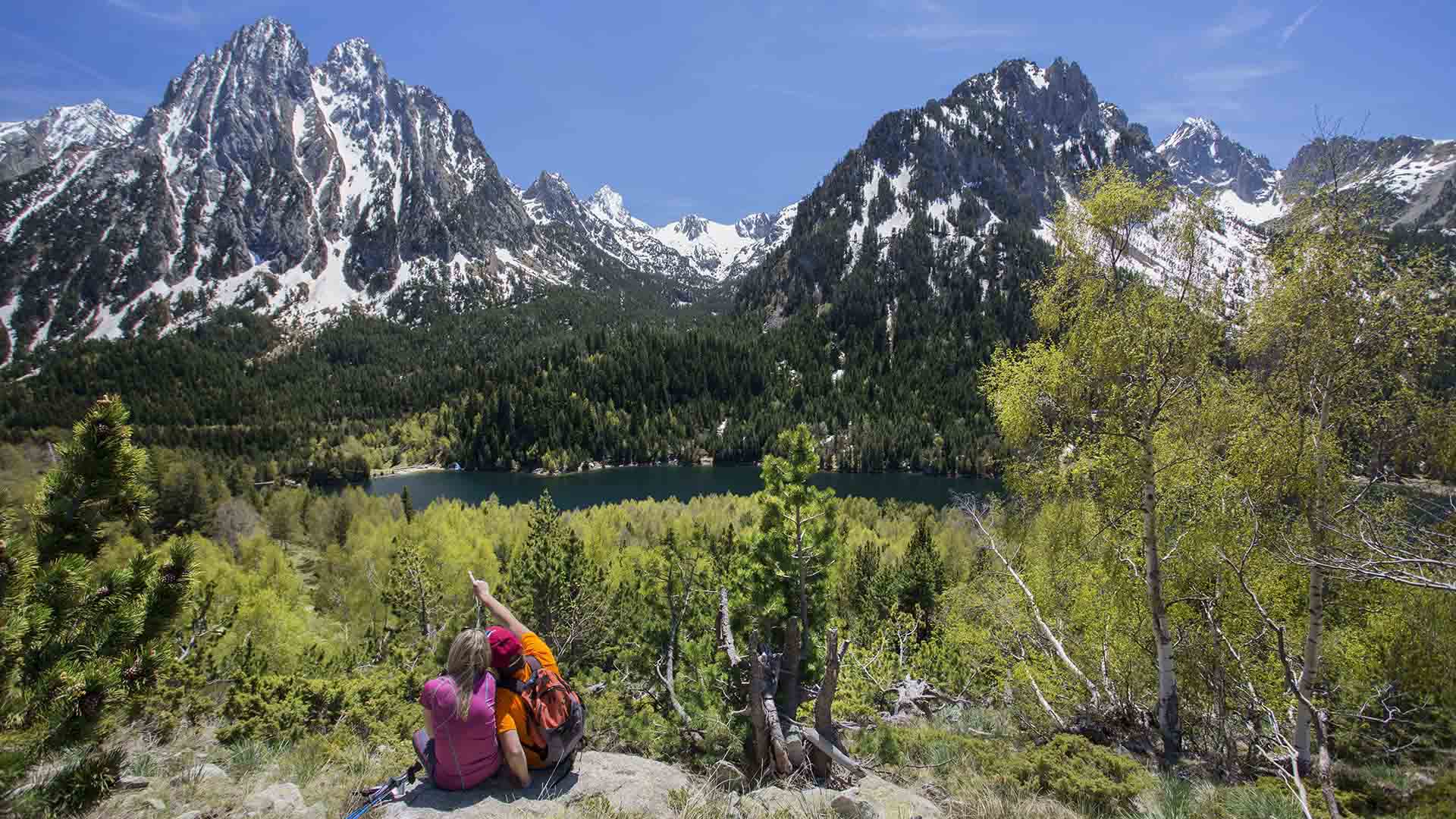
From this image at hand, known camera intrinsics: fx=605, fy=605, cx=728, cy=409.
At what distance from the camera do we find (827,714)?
862 cm

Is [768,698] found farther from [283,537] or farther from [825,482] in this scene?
[825,482]

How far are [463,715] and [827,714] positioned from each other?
5.21 m

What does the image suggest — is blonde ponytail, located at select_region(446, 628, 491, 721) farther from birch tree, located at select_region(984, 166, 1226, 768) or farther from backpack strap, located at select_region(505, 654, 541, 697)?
birch tree, located at select_region(984, 166, 1226, 768)

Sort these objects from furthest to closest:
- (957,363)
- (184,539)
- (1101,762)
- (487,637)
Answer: (957,363) → (1101,762) → (487,637) → (184,539)

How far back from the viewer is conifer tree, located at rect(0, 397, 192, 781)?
158 inches

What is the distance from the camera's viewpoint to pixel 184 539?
164 inches

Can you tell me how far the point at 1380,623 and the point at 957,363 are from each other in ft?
476

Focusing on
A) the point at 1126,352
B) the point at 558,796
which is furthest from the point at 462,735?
the point at 1126,352

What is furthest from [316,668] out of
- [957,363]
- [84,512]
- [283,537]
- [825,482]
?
[957,363]

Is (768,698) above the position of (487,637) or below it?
below

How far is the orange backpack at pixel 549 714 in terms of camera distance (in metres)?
5.90

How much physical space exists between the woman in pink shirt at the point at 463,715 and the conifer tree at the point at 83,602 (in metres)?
2.05

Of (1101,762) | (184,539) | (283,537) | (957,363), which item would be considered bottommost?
(283,537)

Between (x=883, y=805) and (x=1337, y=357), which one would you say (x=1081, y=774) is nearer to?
(x=883, y=805)
